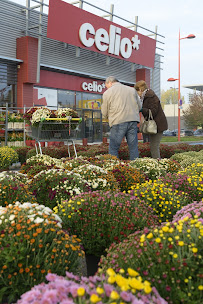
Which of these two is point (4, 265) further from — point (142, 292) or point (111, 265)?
point (142, 292)

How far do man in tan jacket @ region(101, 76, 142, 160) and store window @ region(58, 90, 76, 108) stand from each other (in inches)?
663

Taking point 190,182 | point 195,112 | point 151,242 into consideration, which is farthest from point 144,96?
point 195,112

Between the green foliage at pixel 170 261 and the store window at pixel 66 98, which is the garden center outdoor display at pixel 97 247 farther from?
the store window at pixel 66 98

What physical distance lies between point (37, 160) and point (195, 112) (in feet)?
170


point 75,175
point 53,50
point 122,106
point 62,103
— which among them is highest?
point 53,50

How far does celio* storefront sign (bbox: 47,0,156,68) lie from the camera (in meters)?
21.2

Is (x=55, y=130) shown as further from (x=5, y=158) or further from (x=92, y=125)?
(x=92, y=125)

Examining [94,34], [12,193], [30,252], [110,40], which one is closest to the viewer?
[30,252]

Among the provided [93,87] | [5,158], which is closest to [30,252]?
[5,158]

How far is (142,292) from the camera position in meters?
1.70

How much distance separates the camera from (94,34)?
24.0m

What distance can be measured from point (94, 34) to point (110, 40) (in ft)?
6.04

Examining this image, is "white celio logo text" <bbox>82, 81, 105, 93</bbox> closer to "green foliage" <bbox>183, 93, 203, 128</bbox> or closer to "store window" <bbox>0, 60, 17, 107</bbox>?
"store window" <bbox>0, 60, 17, 107</bbox>

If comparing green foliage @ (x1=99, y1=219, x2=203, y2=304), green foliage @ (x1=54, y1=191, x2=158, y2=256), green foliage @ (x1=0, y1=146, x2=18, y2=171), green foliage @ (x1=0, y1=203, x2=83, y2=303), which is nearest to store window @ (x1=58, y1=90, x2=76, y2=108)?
green foliage @ (x1=0, y1=146, x2=18, y2=171)
